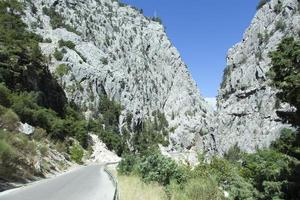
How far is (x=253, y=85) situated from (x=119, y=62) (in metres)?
48.2

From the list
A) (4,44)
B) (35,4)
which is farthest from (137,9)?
(4,44)

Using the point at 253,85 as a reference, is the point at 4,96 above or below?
below

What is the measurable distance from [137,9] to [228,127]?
8721 cm

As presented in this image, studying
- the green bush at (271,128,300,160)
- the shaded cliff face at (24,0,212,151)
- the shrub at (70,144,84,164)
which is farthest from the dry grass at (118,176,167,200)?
the shaded cliff face at (24,0,212,151)

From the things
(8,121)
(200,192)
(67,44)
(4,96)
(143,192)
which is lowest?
(143,192)

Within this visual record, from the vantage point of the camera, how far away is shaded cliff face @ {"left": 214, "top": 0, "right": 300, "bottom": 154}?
104 metres

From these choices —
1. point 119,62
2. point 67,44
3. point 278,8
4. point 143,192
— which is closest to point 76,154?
point 143,192

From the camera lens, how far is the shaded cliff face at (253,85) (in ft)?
340

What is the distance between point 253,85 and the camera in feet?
371

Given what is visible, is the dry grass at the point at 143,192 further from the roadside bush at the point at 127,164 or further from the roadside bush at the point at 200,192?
the roadside bush at the point at 127,164

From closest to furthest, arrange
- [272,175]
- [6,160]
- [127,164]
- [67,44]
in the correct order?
[272,175] → [6,160] → [127,164] → [67,44]

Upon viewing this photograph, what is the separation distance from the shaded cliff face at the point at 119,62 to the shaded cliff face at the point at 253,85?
26.6 m

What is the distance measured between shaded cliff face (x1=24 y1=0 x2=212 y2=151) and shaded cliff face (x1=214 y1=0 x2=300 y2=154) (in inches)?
1046

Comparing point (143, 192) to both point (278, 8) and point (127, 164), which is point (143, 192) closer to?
point (127, 164)
